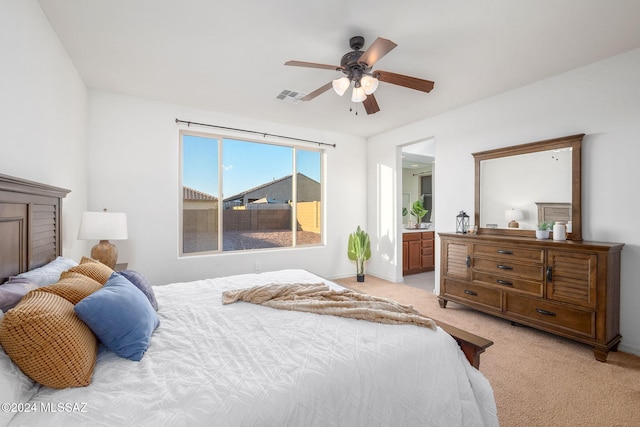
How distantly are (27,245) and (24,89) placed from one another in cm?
98

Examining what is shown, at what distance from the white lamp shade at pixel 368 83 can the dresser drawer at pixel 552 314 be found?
2547 millimetres

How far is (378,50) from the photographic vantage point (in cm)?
185

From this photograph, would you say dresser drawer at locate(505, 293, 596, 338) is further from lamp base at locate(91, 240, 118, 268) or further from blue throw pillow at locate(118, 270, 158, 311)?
lamp base at locate(91, 240, 118, 268)

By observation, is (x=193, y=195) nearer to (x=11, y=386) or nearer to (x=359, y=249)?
(x=359, y=249)

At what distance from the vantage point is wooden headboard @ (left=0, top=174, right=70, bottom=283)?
4.57ft

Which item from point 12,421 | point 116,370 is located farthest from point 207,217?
point 12,421

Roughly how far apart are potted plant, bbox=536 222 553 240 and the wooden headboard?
13.4 feet

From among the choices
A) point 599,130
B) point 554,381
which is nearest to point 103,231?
point 554,381

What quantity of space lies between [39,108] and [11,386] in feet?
6.33

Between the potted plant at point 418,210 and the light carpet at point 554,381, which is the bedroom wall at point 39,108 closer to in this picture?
the light carpet at point 554,381

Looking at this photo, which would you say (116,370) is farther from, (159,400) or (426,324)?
(426,324)

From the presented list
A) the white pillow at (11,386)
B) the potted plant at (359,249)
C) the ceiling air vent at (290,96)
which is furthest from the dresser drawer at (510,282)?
the white pillow at (11,386)

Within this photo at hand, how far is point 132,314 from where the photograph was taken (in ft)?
4.22

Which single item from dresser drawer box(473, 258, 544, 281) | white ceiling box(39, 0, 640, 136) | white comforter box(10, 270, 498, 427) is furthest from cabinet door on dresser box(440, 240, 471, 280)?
white comforter box(10, 270, 498, 427)
